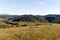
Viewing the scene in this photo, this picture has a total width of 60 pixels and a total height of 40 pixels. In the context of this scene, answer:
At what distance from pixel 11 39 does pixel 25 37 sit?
1.92 metres

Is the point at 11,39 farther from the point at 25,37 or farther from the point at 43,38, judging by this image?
the point at 43,38

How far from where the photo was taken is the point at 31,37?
16219 mm

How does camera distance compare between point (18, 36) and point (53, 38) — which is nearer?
point (18, 36)

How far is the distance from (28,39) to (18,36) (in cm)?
138

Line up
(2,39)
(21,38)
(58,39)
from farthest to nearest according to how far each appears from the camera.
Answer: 1. (58,39)
2. (21,38)
3. (2,39)

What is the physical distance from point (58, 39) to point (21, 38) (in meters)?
4.60

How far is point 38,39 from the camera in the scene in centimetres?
1565

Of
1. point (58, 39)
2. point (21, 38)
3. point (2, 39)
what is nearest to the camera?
point (2, 39)

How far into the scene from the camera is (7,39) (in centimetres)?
1460

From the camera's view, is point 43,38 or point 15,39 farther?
point 43,38

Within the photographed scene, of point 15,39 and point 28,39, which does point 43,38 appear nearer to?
point 28,39

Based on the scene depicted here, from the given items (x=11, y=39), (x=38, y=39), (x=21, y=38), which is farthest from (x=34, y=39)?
(x=11, y=39)

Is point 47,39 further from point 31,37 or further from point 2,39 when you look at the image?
point 2,39

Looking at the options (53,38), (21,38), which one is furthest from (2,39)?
(53,38)
